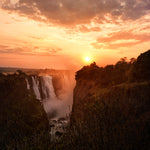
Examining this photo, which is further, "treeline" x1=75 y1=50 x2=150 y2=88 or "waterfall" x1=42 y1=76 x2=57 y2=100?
"waterfall" x1=42 y1=76 x2=57 y2=100

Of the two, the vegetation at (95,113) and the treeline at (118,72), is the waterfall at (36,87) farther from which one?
the treeline at (118,72)

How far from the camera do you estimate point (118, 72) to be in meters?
24.9

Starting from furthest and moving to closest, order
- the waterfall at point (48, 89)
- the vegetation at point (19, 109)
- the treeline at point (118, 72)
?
the waterfall at point (48, 89) < the vegetation at point (19, 109) < the treeline at point (118, 72)

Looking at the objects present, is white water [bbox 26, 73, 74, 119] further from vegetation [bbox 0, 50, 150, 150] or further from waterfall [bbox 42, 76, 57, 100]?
vegetation [bbox 0, 50, 150, 150]

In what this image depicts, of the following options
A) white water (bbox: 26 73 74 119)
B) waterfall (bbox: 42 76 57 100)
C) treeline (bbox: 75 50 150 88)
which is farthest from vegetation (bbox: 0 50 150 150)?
waterfall (bbox: 42 76 57 100)

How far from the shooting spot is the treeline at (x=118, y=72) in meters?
16.9

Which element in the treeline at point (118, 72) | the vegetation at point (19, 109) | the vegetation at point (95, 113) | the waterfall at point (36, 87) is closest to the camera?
the vegetation at point (95, 113)

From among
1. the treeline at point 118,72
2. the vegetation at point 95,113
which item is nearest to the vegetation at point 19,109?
the vegetation at point 95,113

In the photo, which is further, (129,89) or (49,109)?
(49,109)

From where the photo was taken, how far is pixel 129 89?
14.4 meters

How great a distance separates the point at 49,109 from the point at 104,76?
3059cm

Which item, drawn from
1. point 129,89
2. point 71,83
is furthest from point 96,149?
point 71,83

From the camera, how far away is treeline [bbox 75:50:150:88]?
16.9 metres

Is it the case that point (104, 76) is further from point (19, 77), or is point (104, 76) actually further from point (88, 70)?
point (19, 77)
